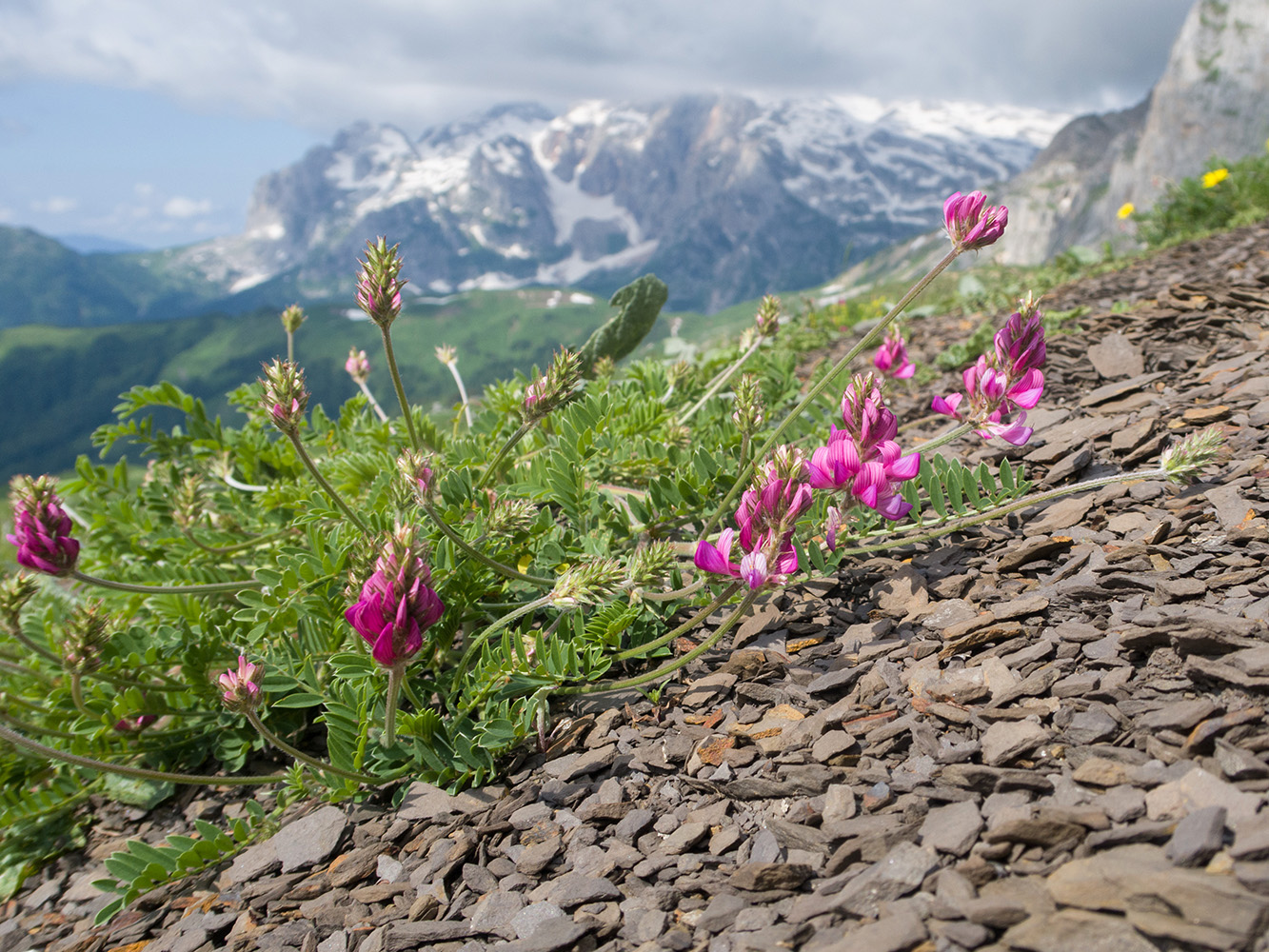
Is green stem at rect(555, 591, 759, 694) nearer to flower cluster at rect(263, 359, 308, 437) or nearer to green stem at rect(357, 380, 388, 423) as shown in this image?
flower cluster at rect(263, 359, 308, 437)

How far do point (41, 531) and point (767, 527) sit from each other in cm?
289

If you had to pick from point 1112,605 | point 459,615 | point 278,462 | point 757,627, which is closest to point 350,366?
point 278,462

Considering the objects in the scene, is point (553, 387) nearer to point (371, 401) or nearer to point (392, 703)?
point (392, 703)

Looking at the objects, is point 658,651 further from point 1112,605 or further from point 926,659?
point 1112,605

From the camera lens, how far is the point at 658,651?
3385 mm

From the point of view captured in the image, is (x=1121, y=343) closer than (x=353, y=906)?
No

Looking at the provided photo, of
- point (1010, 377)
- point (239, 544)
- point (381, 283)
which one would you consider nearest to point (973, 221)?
point (1010, 377)

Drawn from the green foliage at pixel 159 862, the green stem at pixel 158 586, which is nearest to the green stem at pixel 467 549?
the green stem at pixel 158 586

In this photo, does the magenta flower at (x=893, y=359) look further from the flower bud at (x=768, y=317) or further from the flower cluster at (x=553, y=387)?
the flower cluster at (x=553, y=387)

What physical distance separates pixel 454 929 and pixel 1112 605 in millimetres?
2623

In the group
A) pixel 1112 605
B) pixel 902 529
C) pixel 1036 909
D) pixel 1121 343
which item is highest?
pixel 1121 343

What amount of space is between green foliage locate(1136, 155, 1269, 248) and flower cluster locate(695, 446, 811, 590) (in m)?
11.5

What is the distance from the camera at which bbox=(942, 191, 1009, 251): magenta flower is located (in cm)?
301

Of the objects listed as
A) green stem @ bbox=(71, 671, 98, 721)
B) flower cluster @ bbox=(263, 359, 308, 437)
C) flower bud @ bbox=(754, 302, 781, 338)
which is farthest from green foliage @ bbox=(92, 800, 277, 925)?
flower bud @ bbox=(754, 302, 781, 338)
